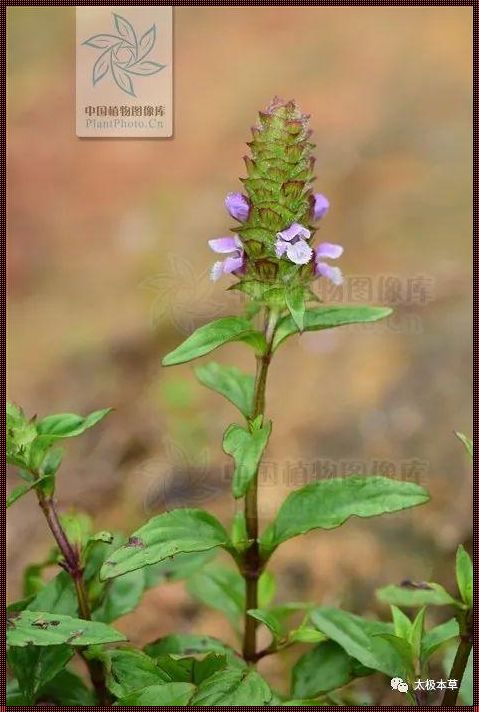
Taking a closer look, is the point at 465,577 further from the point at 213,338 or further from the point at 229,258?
the point at 229,258

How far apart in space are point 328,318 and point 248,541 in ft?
2.03

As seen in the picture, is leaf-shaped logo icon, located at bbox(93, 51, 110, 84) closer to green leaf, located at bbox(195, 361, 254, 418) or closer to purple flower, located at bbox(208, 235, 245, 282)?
purple flower, located at bbox(208, 235, 245, 282)

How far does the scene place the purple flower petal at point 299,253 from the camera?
181 centimetres

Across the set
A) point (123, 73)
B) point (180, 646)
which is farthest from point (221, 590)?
point (123, 73)

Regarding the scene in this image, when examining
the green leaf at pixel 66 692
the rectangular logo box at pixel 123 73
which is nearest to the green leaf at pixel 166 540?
the green leaf at pixel 66 692

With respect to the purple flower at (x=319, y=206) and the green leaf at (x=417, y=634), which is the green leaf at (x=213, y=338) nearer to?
the purple flower at (x=319, y=206)

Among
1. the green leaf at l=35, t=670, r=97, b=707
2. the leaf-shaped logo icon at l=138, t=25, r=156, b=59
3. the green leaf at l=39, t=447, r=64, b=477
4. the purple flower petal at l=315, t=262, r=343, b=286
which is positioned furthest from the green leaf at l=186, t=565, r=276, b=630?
the leaf-shaped logo icon at l=138, t=25, r=156, b=59

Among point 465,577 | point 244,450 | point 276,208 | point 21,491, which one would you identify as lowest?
point 465,577

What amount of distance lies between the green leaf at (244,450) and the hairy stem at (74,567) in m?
0.49

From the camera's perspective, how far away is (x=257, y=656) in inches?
88.9

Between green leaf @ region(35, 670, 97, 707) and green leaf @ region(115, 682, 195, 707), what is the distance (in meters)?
0.35

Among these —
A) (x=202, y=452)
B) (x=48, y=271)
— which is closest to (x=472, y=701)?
(x=202, y=452)

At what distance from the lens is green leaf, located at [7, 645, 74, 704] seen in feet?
6.57

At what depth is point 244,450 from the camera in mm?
1841
